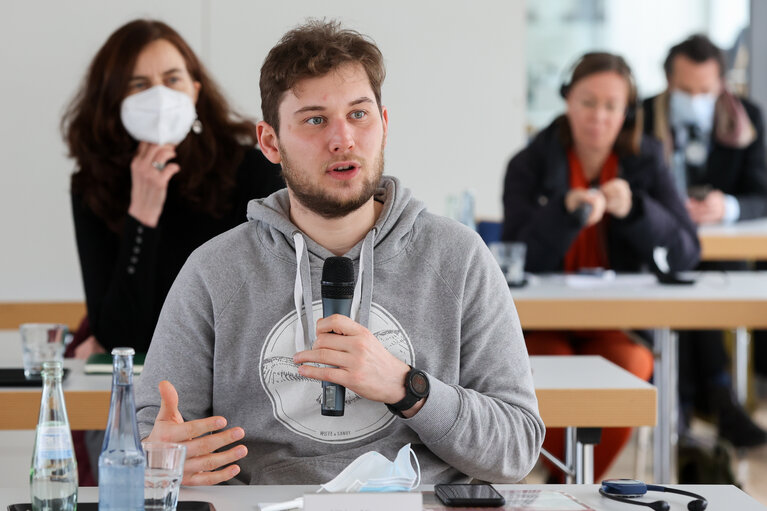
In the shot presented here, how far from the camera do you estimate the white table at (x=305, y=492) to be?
124cm

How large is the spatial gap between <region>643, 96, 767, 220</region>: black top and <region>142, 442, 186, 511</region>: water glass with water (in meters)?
3.68

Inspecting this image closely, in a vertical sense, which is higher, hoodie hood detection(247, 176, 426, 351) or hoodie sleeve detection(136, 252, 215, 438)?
hoodie hood detection(247, 176, 426, 351)

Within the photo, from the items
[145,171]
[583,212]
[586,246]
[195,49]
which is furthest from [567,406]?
[195,49]

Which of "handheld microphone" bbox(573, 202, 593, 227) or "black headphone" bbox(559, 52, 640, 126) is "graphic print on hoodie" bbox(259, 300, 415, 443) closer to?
"handheld microphone" bbox(573, 202, 593, 227)

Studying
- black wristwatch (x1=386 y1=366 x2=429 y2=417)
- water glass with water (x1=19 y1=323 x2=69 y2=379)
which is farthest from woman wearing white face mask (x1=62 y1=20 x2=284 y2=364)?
black wristwatch (x1=386 y1=366 x2=429 y2=417)

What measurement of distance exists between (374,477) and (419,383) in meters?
0.18

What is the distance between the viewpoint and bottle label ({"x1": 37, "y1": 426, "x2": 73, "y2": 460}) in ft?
3.67

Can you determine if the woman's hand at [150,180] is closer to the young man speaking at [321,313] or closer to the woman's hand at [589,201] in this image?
the young man speaking at [321,313]

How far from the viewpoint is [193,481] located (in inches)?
52.2

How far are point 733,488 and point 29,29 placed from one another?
307 cm

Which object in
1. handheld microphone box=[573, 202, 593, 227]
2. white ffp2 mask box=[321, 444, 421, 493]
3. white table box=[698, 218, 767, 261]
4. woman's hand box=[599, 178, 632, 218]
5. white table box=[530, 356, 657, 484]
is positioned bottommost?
white table box=[530, 356, 657, 484]

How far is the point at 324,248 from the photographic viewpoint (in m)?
1.59

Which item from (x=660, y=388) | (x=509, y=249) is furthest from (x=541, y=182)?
(x=660, y=388)

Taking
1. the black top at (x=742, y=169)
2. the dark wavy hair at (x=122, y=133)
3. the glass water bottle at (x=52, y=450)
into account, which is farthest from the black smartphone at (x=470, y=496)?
the black top at (x=742, y=169)
